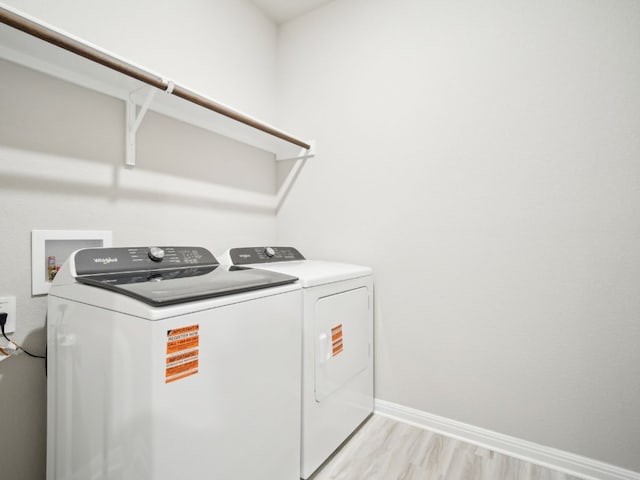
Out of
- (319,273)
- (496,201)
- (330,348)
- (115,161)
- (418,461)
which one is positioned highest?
(115,161)

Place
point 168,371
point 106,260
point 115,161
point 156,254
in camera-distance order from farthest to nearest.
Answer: point 115,161, point 156,254, point 106,260, point 168,371

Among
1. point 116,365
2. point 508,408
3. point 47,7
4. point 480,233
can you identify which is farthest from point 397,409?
point 47,7

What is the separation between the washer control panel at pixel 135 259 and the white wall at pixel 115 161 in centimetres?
25

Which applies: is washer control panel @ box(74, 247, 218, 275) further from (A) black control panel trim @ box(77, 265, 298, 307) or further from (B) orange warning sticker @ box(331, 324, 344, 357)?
(B) orange warning sticker @ box(331, 324, 344, 357)

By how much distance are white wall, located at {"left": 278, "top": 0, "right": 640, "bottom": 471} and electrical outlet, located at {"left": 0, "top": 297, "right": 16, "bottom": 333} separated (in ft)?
4.90

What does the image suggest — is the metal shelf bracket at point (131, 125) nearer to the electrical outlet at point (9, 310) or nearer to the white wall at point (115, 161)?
the white wall at point (115, 161)

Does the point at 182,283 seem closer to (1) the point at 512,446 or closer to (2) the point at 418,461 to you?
(2) the point at 418,461

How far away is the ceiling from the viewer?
214 centimetres

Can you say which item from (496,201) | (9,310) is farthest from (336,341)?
(9,310)

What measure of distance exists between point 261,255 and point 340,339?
0.61 metres

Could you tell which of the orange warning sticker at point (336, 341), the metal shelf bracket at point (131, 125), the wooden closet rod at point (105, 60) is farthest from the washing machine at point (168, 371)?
the wooden closet rod at point (105, 60)

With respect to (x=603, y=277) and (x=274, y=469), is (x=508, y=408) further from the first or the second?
(x=274, y=469)

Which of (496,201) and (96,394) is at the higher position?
(496,201)

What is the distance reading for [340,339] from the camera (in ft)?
5.20
